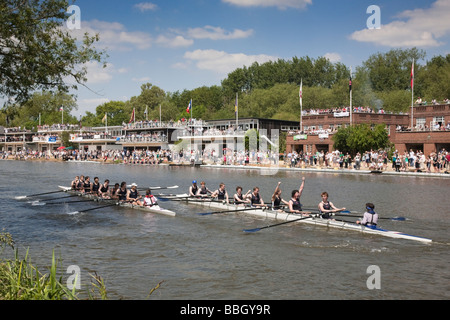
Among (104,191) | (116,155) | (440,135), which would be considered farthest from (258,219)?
(116,155)

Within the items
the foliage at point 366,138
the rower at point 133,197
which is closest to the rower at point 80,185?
the rower at point 133,197

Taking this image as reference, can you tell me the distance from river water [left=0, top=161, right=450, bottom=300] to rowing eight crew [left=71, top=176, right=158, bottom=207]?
75 centimetres

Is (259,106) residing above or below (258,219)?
above

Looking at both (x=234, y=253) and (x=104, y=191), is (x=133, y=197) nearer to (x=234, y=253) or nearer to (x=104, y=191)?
(x=104, y=191)

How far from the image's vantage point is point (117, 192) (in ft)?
89.3

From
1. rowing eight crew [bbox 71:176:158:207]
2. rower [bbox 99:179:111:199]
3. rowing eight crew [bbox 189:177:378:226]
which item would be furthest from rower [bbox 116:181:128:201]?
Answer: rowing eight crew [bbox 189:177:378:226]

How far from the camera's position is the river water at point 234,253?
41.7ft

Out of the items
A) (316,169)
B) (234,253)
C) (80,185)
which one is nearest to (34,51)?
(234,253)

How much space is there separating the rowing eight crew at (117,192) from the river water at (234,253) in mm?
754

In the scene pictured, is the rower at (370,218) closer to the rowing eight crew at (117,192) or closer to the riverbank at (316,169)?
the rowing eight crew at (117,192)

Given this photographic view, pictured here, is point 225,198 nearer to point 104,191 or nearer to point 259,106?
point 104,191

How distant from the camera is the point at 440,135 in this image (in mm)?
52250

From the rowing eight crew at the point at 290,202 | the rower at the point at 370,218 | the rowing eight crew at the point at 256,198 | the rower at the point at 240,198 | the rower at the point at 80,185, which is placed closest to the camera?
the rower at the point at 370,218
